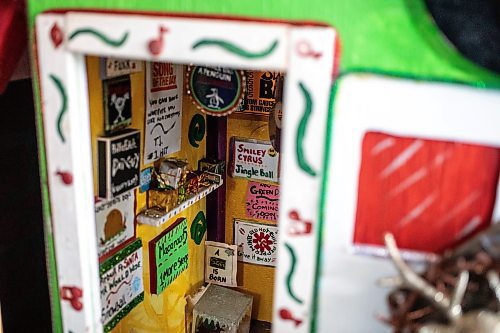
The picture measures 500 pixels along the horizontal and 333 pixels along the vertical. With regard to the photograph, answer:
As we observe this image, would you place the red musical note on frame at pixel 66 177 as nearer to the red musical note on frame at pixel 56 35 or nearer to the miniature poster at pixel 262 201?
the red musical note on frame at pixel 56 35

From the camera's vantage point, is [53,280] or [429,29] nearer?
[429,29]

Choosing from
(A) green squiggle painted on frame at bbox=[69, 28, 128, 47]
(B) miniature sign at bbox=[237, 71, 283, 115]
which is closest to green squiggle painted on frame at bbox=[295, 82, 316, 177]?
(A) green squiggle painted on frame at bbox=[69, 28, 128, 47]

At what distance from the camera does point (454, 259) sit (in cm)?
102

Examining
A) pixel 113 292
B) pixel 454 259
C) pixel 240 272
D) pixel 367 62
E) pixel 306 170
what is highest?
pixel 367 62

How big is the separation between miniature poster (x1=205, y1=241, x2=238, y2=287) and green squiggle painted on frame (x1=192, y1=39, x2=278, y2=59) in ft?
5.07

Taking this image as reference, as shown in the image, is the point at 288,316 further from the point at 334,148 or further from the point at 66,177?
the point at 66,177

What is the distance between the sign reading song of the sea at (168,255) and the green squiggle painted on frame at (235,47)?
3.40ft

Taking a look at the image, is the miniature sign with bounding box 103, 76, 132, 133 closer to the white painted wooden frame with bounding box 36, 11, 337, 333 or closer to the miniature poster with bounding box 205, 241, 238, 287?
the white painted wooden frame with bounding box 36, 11, 337, 333

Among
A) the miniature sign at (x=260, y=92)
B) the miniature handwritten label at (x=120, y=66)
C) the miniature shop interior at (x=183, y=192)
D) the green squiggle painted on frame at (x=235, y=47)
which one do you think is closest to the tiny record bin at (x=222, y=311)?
the miniature shop interior at (x=183, y=192)

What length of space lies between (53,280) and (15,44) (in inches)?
24.5

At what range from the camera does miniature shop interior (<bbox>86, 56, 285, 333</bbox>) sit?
1634mm

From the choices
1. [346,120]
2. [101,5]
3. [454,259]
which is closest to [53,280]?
[101,5]

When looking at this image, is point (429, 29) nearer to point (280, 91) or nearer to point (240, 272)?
point (280, 91)

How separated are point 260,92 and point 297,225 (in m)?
1.28
